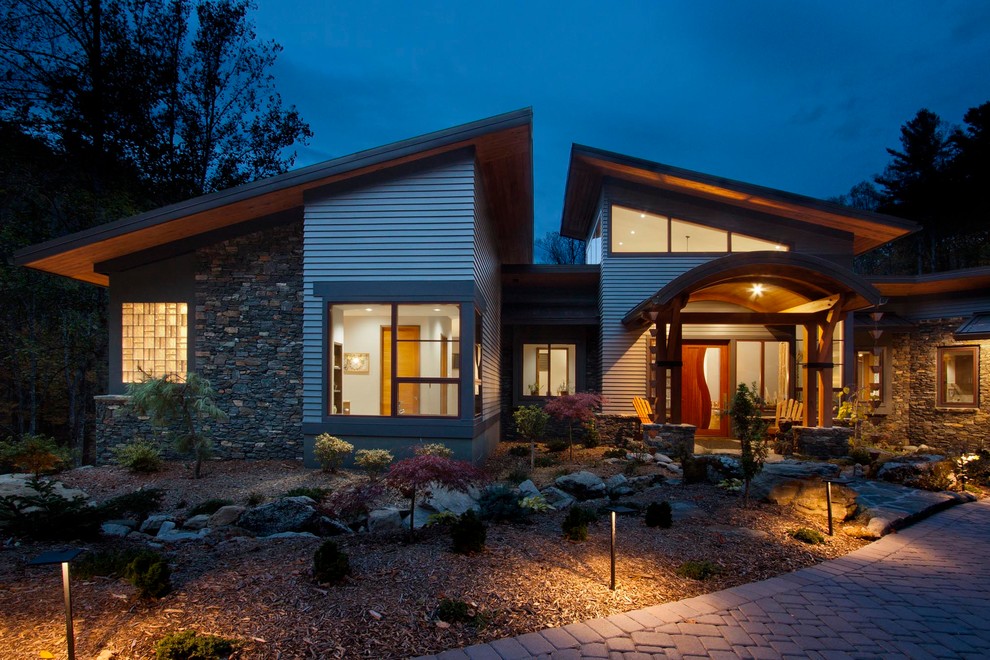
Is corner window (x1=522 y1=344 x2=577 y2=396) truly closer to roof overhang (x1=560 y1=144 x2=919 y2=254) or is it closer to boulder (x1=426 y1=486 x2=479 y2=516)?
roof overhang (x1=560 y1=144 x2=919 y2=254)

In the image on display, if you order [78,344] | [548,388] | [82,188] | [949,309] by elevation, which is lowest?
[548,388]

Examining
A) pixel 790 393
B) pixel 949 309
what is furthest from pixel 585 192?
pixel 949 309

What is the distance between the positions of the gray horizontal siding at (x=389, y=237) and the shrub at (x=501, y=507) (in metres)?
3.97

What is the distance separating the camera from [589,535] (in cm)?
503

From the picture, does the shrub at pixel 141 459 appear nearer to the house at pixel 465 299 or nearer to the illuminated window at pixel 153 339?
the house at pixel 465 299

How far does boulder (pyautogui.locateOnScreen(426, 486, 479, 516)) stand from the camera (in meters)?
6.11

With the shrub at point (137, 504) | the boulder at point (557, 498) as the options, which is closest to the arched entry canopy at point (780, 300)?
the boulder at point (557, 498)

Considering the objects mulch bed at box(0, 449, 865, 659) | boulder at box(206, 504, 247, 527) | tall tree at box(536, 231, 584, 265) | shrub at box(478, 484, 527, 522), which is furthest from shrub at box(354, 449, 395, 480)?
tall tree at box(536, 231, 584, 265)

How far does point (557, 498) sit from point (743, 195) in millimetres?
8582

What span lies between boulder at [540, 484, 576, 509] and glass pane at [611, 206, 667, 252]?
7442 millimetres

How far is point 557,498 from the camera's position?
22.3 feet

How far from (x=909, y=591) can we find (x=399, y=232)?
7666mm

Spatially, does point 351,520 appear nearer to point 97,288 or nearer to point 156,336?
point 156,336

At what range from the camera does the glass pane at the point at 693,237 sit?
12750 millimetres
